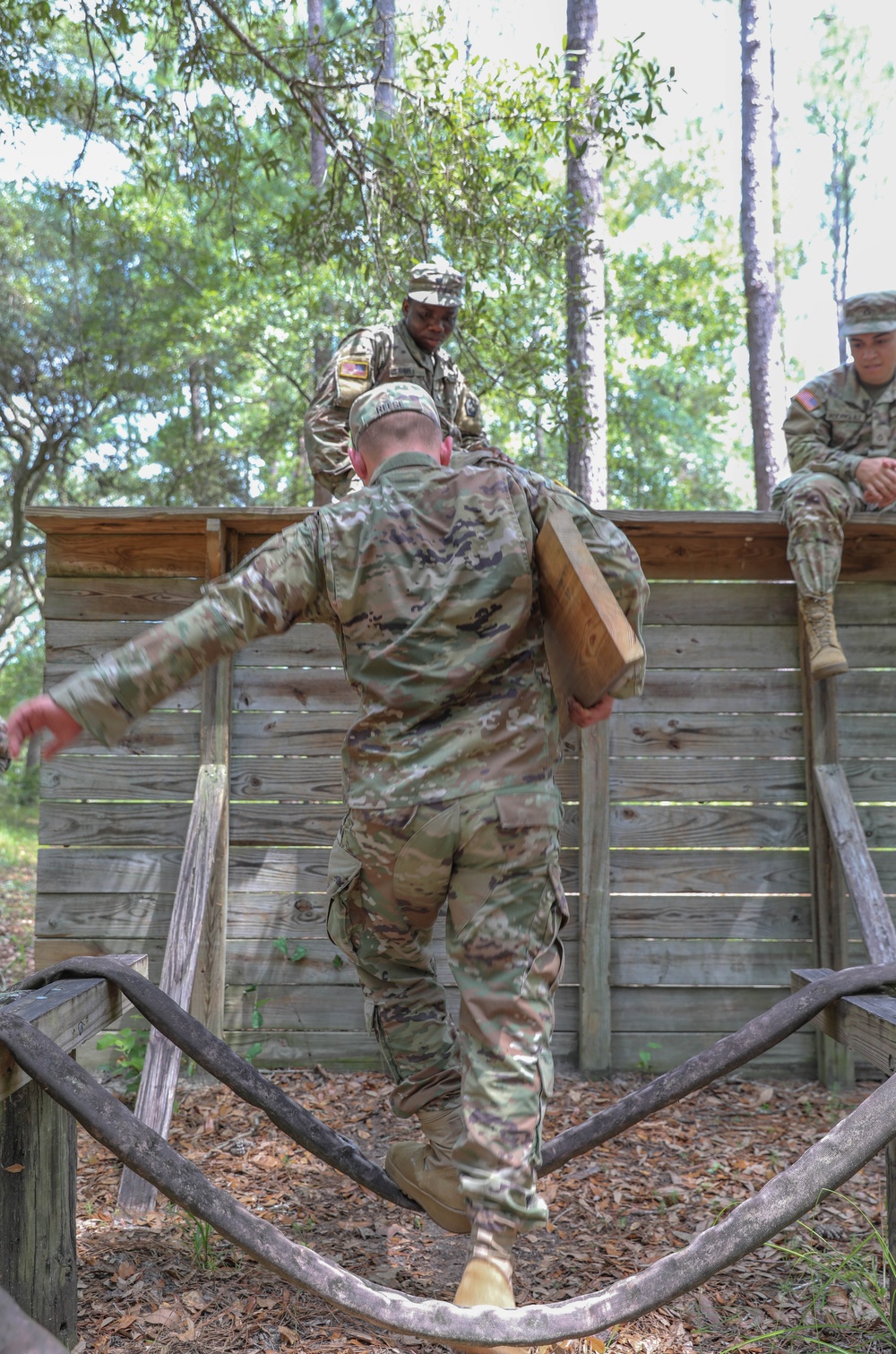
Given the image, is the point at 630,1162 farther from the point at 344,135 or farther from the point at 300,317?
the point at 300,317

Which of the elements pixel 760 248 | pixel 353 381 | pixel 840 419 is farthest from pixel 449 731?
pixel 760 248

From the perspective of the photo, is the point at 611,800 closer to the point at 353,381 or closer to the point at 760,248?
the point at 353,381

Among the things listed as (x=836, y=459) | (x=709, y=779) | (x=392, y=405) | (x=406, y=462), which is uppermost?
(x=836, y=459)

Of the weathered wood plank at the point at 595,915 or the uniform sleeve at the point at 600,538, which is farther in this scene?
the weathered wood plank at the point at 595,915

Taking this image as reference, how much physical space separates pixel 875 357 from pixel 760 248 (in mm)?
7559

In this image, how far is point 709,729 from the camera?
17.8 feet

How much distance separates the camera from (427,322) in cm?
549

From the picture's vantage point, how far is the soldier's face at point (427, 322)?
5418 mm

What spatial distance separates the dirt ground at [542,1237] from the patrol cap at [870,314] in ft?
12.6

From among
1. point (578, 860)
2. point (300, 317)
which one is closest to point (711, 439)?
point (300, 317)

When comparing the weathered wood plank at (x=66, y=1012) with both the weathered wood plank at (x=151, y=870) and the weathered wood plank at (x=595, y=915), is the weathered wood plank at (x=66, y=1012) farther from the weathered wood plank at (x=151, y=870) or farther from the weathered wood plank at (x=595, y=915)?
the weathered wood plank at (x=595, y=915)

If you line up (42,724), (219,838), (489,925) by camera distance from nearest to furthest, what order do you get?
(42,724) < (489,925) < (219,838)

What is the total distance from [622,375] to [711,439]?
511 cm

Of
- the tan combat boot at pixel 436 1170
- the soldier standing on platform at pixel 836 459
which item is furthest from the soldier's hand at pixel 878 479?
the tan combat boot at pixel 436 1170
